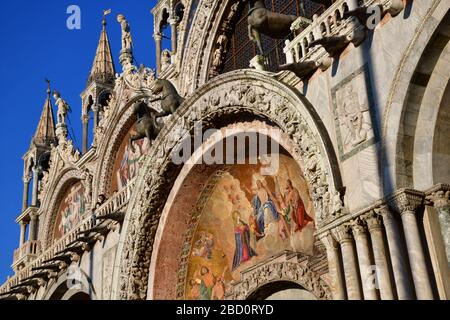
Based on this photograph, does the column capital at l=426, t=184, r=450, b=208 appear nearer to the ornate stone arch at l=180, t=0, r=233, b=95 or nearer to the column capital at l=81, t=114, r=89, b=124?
the ornate stone arch at l=180, t=0, r=233, b=95

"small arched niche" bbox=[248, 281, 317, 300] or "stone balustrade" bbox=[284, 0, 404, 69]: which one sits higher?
"stone balustrade" bbox=[284, 0, 404, 69]

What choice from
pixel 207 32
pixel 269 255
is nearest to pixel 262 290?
pixel 269 255

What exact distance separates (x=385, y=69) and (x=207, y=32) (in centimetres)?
865

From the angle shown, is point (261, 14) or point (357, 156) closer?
point (357, 156)

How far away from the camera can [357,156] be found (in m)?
9.18

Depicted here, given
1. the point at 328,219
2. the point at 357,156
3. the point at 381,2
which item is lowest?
the point at 328,219

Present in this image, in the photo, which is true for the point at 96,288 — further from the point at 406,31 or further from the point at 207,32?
the point at 406,31

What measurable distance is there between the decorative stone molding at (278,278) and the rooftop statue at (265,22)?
387 centimetres

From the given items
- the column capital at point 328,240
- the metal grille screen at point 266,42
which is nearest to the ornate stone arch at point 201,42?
the metal grille screen at point 266,42

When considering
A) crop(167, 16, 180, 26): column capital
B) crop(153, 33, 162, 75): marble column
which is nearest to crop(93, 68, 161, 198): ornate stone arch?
crop(153, 33, 162, 75): marble column

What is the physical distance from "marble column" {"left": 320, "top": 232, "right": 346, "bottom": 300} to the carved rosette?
4.85ft

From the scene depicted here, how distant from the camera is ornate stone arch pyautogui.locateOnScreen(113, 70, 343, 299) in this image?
970 centimetres

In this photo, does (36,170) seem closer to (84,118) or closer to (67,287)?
(84,118)

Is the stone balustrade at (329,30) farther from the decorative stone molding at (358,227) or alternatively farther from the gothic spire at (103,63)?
the gothic spire at (103,63)
